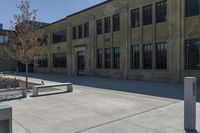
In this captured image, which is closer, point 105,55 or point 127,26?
point 127,26

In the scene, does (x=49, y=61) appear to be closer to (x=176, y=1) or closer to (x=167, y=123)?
(x=176, y=1)

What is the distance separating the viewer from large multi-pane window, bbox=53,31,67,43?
120 feet

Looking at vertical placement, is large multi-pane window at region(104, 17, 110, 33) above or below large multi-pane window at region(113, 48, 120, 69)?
above

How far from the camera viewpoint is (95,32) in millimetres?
29047

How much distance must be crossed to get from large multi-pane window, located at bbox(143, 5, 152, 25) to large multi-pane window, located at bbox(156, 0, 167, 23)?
2.77ft

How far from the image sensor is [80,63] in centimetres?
3259

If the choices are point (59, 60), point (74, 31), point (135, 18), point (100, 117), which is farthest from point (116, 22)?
point (100, 117)

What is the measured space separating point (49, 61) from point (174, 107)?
113 ft

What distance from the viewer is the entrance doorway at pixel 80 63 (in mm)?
31578

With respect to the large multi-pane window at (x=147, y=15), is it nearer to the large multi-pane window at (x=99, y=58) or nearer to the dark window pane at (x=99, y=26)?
the dark window pane at (x=99, y=26)

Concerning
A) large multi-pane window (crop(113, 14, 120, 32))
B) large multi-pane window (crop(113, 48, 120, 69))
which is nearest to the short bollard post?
large multi-pane window (crop(113, 48, 120, 69))

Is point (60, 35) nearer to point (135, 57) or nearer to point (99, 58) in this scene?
point (99, 58)

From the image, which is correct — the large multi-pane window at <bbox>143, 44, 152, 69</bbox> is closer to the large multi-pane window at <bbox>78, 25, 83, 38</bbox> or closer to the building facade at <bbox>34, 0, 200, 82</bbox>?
the building facade at <bbox>34, 0, 200, 82</bbox>

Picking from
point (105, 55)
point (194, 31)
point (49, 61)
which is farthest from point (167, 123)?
point (49, 61)
